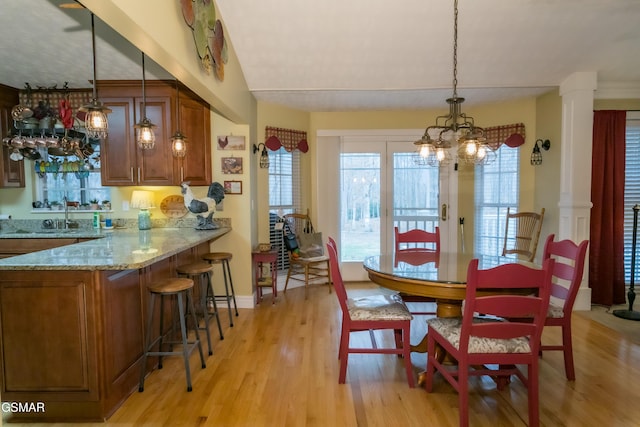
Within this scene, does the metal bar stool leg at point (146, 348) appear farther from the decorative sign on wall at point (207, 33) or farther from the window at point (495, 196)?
the window at point (495, 196)

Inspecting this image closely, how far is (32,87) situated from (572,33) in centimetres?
523

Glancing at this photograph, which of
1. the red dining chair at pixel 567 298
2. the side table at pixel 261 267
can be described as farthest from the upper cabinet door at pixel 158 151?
the red dining chair at pixel 567 298

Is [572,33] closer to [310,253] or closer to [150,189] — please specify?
[310,253]

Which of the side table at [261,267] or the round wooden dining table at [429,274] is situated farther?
the side table at [261,267]

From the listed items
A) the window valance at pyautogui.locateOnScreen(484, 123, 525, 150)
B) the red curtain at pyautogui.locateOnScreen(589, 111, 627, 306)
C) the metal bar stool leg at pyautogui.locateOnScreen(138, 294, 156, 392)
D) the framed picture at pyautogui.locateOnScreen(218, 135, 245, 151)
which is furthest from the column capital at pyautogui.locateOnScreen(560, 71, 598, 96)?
the metal bar stool leg at pyautogui.locateOnScreen(138, 294, 156, 392)

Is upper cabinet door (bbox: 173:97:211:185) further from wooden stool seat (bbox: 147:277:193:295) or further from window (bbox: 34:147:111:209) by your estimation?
wooden stool seat (bbox: 147:277:193:295)

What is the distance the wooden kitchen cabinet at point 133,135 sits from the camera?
3381 mm

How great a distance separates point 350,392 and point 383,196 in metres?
2.98

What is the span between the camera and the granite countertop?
1.83 m

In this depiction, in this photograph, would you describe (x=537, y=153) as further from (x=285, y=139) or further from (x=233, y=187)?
(x=233, y=187)

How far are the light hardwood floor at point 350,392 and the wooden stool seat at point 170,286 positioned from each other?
2.12ft

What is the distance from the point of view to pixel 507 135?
13.8 ft

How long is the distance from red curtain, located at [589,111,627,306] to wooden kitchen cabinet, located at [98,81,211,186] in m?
4.40

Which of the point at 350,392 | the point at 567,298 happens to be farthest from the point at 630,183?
the point at 350,392
